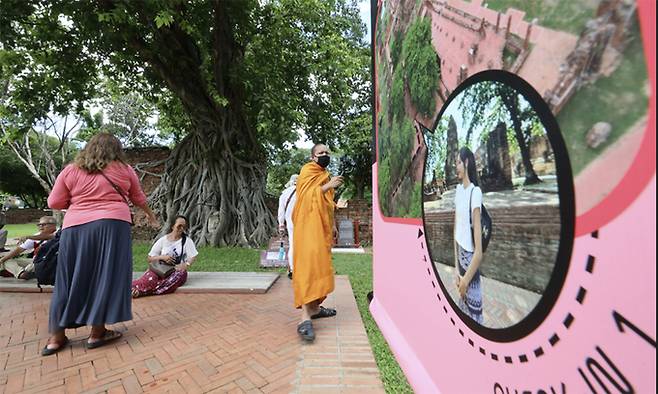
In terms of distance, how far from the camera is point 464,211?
1.62 meters

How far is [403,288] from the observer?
8.93 ft

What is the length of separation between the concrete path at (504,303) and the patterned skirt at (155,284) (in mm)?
4317

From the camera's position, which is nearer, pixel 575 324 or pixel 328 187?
pixel 575 324

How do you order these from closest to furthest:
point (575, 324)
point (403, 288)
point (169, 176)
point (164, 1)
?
1. point (575, 324)
2. point (403, 288)
3. point (164, 1)
4. point (169, 176)

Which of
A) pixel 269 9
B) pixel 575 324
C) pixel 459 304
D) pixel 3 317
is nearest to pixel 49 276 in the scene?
pixel 3 317

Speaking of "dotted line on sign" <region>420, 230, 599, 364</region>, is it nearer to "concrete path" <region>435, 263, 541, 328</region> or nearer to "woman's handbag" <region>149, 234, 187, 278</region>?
"concrete path" <region>435, 263, 541, 328</region>

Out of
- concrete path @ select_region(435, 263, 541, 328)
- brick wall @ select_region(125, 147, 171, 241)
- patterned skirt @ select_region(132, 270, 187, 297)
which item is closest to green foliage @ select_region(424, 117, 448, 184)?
concrete path @ select_region(435, 263, 541, 328)

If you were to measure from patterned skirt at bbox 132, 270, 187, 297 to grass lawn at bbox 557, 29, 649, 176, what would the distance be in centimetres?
483

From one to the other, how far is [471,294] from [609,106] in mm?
980

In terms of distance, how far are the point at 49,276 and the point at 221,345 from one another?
242cm

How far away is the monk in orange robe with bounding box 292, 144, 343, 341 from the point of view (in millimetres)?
3211

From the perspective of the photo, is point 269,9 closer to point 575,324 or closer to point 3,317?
point 3,317

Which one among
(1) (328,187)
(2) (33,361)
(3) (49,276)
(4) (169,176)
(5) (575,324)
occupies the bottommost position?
(2) (33,361)

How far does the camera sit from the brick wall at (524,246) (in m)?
1.08
